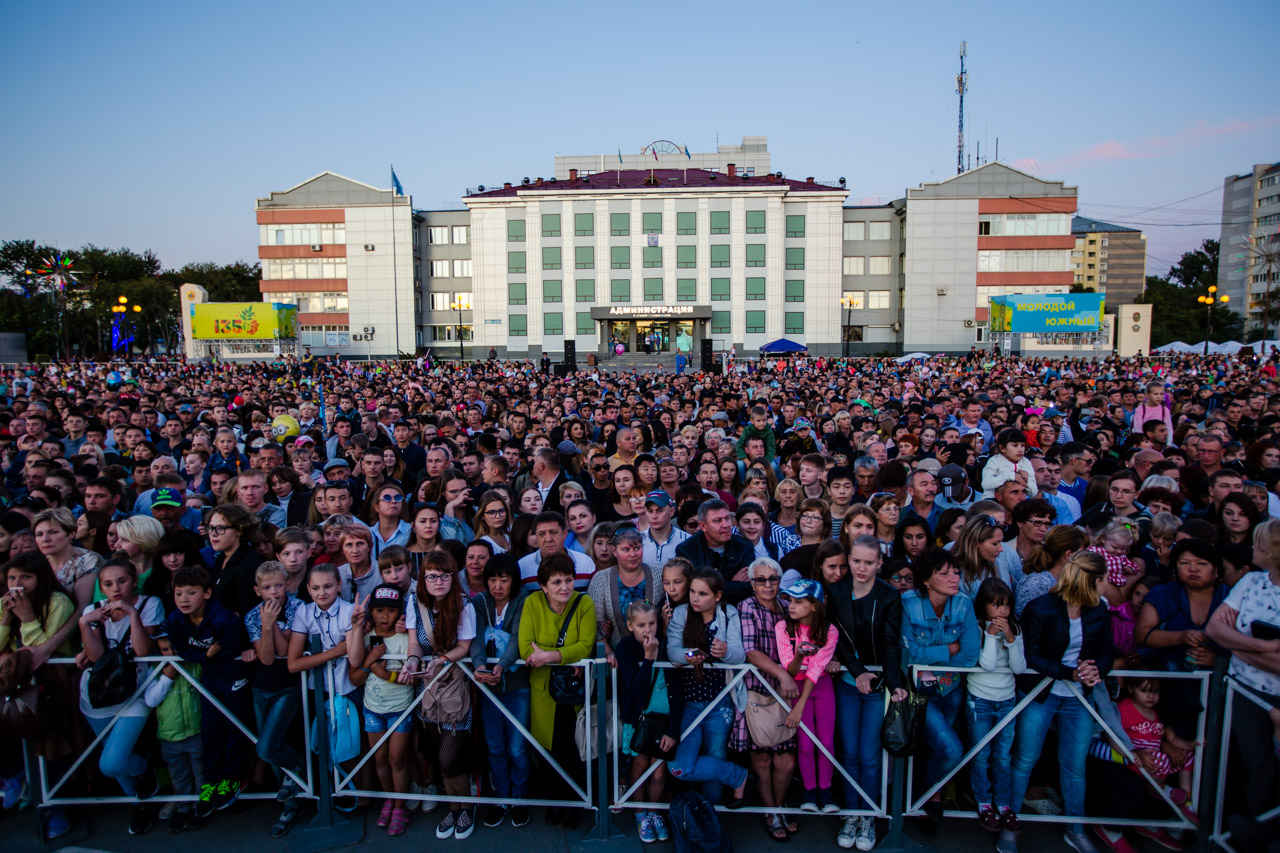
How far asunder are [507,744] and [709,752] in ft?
4.09

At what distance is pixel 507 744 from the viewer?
13.9 ft

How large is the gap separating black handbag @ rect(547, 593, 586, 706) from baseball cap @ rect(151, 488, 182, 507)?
3828mm

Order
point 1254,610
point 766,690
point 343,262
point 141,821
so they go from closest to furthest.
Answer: point 1254,610
point 766,690
point 141,821
point 343,262

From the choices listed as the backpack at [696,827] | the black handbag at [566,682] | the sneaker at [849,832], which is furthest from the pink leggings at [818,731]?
the black handbag at [566,682]

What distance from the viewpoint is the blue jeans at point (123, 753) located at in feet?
13.3

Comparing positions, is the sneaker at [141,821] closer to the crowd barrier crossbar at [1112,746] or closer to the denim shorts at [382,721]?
the denim shorts at [382,721]

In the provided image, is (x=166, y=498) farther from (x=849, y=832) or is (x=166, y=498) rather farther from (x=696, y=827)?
(x=849, y=832)

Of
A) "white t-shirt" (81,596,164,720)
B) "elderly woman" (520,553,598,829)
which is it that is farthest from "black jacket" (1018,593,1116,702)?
"white t-shirt" (81,596,164,720)

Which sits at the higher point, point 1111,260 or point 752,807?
point 1111,260

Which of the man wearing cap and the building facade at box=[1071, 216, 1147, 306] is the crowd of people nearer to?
the man wearing cap

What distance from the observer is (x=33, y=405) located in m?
11.0

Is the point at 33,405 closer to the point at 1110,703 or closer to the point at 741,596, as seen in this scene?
the point at 741,596

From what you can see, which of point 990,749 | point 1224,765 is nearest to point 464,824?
point 990,749

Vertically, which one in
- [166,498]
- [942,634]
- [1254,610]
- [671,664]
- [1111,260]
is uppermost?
[1111,260]
